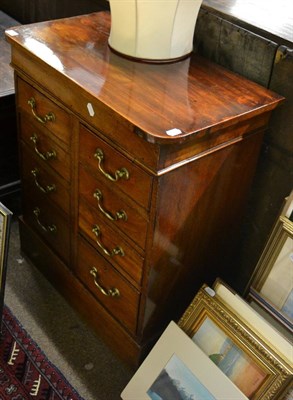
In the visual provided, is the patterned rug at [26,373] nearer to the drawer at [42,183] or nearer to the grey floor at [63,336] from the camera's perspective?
the grey floor at [63,336]

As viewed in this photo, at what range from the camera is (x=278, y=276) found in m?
1.25

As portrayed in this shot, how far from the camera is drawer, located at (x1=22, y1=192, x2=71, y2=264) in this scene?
1.46 metres

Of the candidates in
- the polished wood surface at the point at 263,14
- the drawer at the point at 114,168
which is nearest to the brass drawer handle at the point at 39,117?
the drawer at the point at 114,168

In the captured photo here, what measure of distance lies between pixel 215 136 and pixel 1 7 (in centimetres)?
148

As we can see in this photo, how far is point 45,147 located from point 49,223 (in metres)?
0.26

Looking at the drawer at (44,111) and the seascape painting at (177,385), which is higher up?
the drawer at (44,111)

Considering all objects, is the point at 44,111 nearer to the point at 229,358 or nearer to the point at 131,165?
the point at 131,165

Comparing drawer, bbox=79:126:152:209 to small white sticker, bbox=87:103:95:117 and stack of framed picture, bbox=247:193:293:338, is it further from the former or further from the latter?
stack of framed picture, bbox=247:193:293:338

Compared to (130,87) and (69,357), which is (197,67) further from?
(69,357)

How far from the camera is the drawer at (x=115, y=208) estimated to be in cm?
113

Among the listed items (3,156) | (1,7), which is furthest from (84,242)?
(1,7)

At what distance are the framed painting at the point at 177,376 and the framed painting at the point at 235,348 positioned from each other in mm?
30

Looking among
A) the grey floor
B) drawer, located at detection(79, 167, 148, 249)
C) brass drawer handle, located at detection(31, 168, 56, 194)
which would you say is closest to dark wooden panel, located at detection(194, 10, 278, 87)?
drawer, located at detection(79, 167, 148, 249)

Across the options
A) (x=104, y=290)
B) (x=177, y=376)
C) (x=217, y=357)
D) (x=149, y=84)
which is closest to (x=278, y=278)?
(x=217, y=357)
